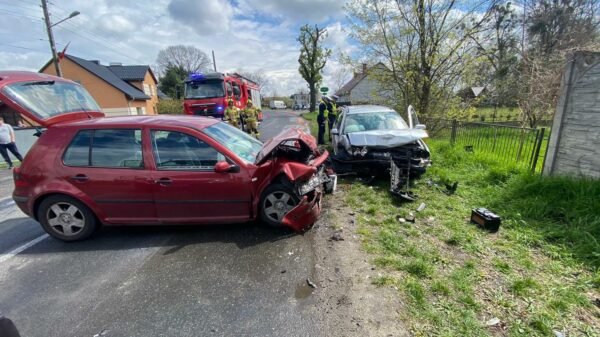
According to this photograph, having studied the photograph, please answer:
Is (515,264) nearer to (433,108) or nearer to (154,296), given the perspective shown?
(154,296)

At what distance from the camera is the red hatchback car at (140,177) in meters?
3.41

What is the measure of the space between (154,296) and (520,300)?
10.9 feet

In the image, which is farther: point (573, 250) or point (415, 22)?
point (415, 22)

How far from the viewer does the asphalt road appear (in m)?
2.26

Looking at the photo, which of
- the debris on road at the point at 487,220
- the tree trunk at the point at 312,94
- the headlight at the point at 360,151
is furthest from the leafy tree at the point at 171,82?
the debris on road at the point at 487,220

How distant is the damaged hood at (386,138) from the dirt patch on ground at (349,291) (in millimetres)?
2106

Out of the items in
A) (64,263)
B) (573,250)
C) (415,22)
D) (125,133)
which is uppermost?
(415,22)

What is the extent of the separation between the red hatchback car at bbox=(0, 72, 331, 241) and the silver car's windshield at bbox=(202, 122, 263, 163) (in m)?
0.05

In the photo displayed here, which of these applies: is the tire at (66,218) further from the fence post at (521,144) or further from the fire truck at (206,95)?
the fire truck at (206,95)

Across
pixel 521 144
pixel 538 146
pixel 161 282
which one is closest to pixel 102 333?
pixel 161 282

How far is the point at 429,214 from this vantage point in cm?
405

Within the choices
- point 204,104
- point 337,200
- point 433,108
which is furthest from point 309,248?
point 204,104

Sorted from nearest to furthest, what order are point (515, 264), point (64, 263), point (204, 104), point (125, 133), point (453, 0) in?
point (515, 264) < point (64, 263) < point (125, 133) < point (453, 0) < point (204, 104)

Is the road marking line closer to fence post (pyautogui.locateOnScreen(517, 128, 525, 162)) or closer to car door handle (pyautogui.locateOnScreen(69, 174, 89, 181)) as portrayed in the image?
car door handle (pyautogui.locateOnScreen(69, 174, 89, 181))
